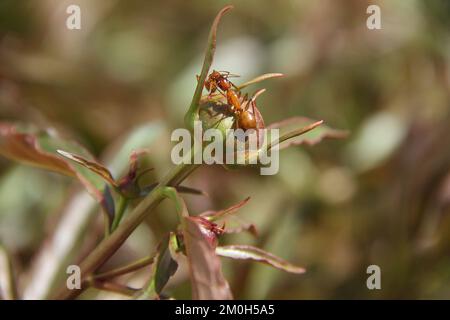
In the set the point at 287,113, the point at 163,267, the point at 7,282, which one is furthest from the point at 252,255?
the point at 287,113

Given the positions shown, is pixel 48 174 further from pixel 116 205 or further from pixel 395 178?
pixel 116 205

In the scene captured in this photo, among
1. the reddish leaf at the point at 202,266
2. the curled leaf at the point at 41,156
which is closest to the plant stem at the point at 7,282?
the curled leaf at the point at 41,156

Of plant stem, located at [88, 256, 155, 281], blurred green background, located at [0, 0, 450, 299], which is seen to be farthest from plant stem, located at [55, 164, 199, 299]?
blurred green background, located at [0, 0, 450, 299]

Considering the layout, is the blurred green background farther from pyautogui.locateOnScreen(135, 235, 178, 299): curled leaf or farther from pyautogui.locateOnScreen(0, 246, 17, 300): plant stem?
pyautogui.locateOnScreen(135, 235, 178, 299): curled leaf

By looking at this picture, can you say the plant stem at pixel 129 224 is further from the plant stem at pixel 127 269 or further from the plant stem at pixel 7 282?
the plant stem at pixel 7 282

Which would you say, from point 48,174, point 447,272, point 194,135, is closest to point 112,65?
point 48,174

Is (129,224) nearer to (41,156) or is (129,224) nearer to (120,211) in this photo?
(120,211)

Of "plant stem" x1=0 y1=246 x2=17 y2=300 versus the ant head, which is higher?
the ant head
